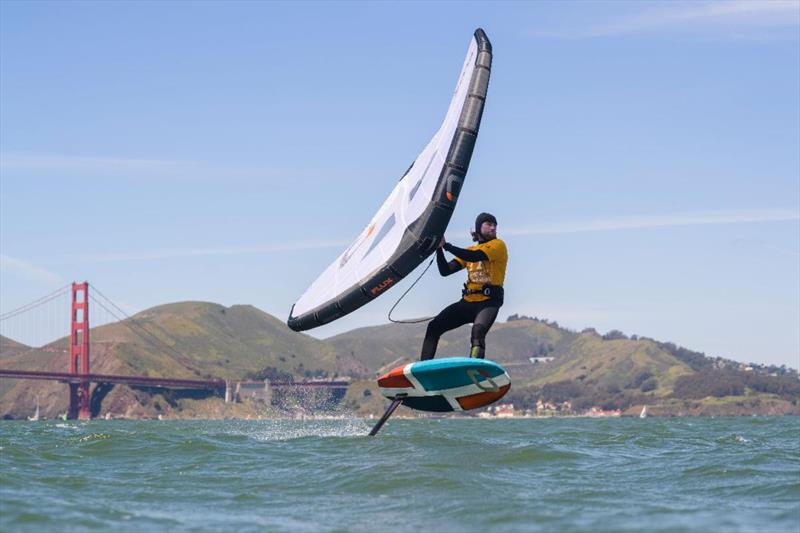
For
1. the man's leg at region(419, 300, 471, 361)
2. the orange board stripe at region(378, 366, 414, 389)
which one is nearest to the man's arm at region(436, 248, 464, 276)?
the man's leg at region(419, 300, 471, 361)

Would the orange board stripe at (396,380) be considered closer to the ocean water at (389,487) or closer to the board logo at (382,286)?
the ocean water at (389,487)

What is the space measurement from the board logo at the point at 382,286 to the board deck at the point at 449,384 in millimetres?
1457

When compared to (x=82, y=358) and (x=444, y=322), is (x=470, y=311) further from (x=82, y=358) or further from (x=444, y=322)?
(x=82, y=358)

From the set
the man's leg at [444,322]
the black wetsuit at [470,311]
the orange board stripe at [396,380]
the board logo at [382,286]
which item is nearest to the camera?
the board logo at [382,286]

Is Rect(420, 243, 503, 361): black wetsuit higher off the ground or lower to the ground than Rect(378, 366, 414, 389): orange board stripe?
higher

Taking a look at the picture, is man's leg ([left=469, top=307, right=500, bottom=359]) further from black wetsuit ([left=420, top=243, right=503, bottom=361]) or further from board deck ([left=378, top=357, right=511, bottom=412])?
board deck ([left=378, top=357, right=511, bottom=412])

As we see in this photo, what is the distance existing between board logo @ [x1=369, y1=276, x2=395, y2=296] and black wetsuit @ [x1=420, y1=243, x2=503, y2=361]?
2.74 feet

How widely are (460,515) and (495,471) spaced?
2820mm

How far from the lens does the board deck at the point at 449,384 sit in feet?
47.2

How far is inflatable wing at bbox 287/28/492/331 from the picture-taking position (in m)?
13.2

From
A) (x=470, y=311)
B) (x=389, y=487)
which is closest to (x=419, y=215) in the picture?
(x=470, y=311)

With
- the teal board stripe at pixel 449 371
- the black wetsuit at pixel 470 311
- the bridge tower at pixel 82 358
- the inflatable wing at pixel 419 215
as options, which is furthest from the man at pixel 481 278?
the bridge tower at pixel 82 358

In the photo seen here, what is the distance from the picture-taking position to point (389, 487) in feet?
37.7

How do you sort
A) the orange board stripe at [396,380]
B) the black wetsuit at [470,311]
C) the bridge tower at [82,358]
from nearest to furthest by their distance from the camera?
the black wetsuit at [470,311] < the orange board stripe at [396,380] < the bridge tower at [82,358]
